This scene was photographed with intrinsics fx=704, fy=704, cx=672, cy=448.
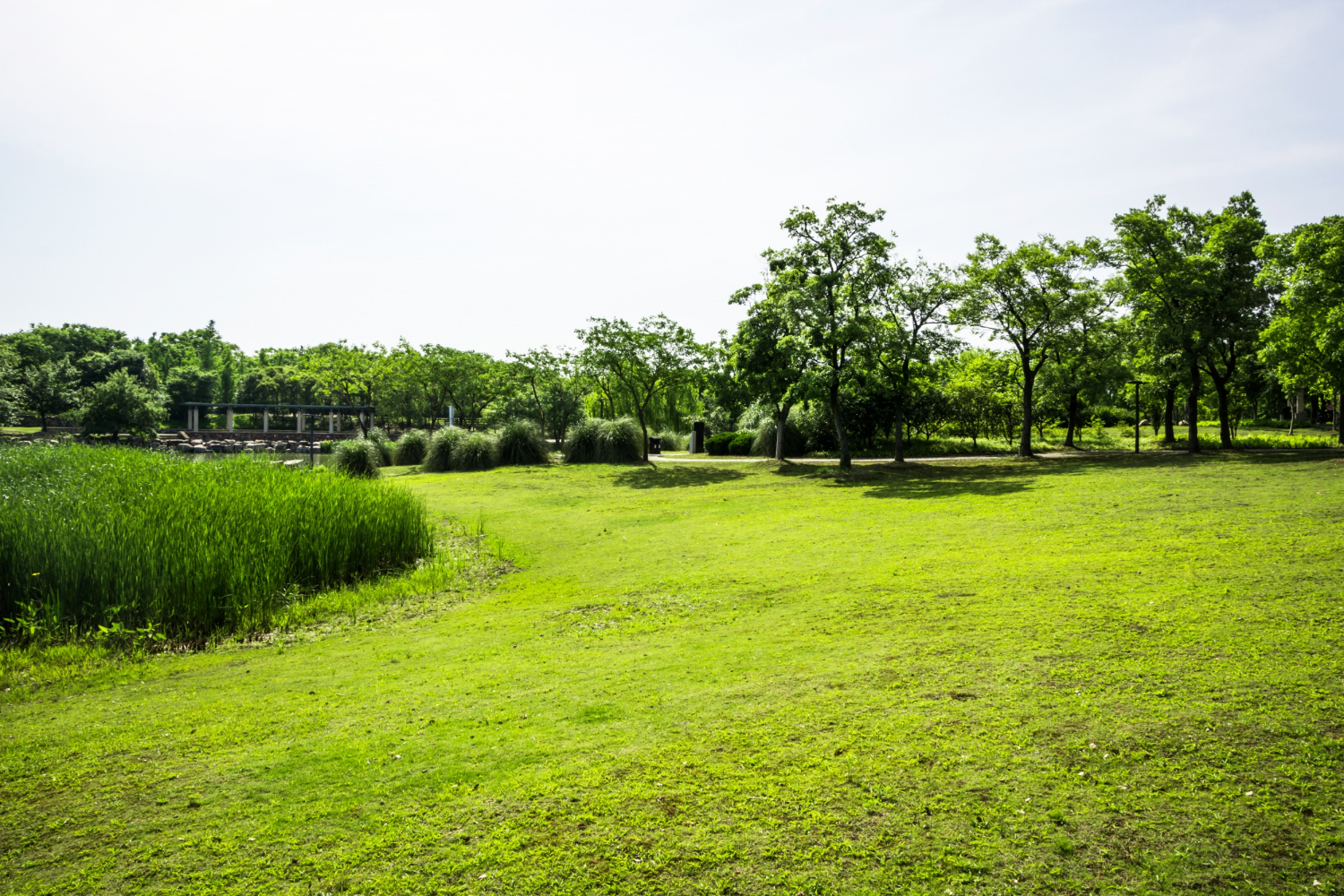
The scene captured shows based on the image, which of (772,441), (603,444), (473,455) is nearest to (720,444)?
(772,441)

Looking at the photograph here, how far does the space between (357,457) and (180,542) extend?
62.0 ft

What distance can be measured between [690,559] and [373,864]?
743 centimetres

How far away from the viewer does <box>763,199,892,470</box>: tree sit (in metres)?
22.0

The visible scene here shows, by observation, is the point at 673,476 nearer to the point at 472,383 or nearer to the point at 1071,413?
the point at 1071,413

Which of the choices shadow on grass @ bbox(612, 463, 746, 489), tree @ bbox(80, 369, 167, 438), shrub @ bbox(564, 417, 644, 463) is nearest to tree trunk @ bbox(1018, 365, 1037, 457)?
shadow on grass @ bbox(612, 463, 746, 489)

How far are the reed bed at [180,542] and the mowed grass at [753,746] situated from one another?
4.95 feet

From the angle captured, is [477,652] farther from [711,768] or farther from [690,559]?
[690,559]

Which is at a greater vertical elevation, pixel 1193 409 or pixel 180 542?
pixel 1193 409

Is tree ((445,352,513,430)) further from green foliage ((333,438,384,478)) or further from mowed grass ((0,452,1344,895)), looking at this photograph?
mowed grass ((0,452,1344,895))

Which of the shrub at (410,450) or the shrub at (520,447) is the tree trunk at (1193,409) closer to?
the shrub at (520,447)

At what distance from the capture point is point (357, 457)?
86.7ft

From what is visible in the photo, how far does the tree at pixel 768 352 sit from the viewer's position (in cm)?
2298

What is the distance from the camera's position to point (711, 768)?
12.5ft

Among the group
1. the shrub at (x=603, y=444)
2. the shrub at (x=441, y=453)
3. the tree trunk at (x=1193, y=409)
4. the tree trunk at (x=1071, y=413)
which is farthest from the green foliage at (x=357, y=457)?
the tree trunk at (x=1071, y=413)
